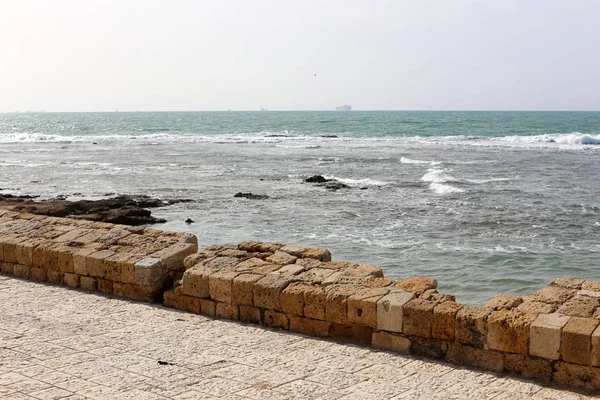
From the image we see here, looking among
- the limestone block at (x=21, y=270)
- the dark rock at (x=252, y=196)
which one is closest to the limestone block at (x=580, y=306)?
the limestone block at (x=21, y=270)

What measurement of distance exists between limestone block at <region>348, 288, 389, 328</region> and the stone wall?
264 centimetres

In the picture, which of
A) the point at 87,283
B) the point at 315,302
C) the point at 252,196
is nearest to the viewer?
the point at 315,302

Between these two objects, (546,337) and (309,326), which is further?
(309,326)

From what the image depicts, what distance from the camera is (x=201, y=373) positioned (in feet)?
19.6

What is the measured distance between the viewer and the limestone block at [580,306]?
6.02 meters

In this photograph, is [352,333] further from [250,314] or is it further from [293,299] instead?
[250,314]

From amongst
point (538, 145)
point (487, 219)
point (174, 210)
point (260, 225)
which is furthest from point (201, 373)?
point (538, 145)

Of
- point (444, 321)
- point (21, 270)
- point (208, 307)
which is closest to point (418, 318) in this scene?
point (444, 321)

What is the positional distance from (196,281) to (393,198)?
16.9m

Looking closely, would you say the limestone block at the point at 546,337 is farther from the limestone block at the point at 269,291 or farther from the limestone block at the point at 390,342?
the limestone block at the point at 269,291

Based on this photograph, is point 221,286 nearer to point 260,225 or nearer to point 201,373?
point 201,373

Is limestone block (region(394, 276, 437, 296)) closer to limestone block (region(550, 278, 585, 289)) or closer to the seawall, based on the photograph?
the seawall

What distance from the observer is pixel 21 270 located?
9.54 m

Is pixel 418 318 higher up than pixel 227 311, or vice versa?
pixel 418 318
